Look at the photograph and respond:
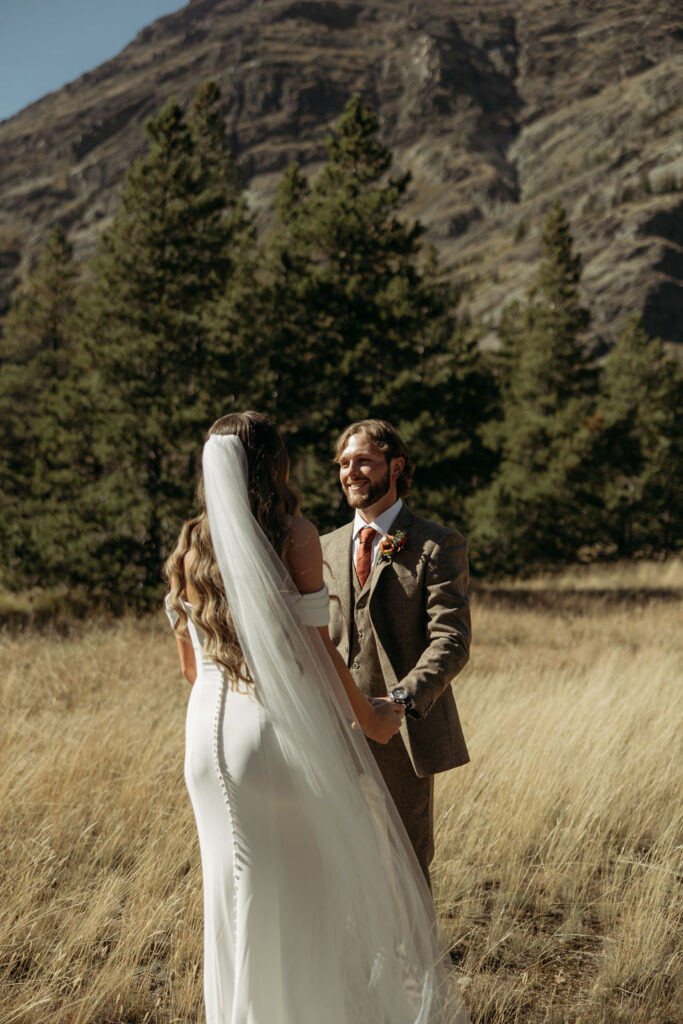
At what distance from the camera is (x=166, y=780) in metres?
4.67

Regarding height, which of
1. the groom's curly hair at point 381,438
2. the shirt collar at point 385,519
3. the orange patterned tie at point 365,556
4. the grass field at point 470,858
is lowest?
the grass field at point 470,858

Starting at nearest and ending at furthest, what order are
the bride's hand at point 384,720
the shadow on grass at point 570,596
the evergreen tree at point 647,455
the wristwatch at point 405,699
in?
the bride's hand at point 384,720
the wristwatch at point 405,699
the shadow on grass at point 570,596
the evergreen tree at point 647,455

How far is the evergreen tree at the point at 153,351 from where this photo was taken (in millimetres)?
14289

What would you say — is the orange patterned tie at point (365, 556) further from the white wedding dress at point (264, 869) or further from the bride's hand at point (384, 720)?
the white wedding dress at point (264, 869)

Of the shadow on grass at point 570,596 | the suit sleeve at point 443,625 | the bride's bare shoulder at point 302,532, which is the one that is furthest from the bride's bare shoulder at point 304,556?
the shadow on grass at point 570,596

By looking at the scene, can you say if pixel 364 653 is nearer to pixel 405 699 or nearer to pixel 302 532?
pixel 405 699

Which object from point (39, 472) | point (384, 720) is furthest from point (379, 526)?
point (39, 472)

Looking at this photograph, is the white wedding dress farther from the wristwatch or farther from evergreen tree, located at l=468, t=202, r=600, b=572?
evergreen tree, located at l=468, t=202, r=600, b=572

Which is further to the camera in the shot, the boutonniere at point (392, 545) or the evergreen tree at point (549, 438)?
the evergreen tree at point (549, 438)

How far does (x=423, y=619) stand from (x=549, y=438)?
23.9 m

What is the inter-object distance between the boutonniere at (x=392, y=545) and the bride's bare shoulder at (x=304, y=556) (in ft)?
2.24

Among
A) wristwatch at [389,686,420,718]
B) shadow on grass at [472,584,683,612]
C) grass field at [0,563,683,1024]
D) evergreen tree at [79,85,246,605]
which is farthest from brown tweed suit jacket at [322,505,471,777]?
shadow on grass at [472,584,683,612]

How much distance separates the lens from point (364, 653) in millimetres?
2994

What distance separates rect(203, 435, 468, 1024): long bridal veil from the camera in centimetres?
218
